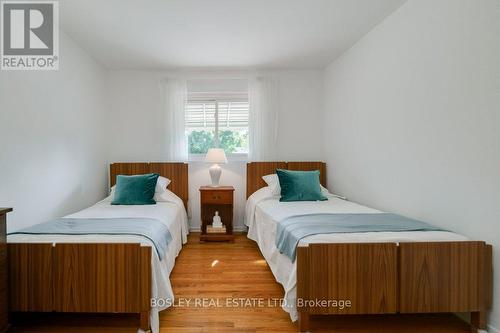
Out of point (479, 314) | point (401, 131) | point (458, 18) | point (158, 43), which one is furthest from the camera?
point (158, 43)

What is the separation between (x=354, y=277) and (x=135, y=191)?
8.21 ft

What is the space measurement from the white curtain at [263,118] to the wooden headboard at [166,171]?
3.14 feet

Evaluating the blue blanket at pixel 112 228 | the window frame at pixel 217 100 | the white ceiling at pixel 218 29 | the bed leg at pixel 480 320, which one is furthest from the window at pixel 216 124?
the bed leg at pixel 480 320

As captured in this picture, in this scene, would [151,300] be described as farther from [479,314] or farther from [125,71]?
[125,71]

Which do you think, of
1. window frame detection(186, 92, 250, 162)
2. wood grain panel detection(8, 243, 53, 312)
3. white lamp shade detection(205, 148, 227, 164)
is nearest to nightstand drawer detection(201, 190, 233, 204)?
white lamp shade detection(205, 148, 227, 164)

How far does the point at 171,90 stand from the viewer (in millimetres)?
4223

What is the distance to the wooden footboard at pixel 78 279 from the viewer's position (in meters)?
1.80

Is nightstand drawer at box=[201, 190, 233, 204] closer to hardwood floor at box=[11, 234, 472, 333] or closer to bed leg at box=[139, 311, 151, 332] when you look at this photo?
hardwood floor at box=[11, 234, 472, 333]

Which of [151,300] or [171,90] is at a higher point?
[171,90]

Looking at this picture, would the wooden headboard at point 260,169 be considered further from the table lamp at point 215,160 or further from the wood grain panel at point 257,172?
the table lamp at point 215,160

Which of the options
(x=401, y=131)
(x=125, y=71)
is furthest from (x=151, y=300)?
(x=125, y=71)

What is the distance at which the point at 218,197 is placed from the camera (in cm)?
389

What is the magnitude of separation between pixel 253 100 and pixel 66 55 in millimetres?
2235

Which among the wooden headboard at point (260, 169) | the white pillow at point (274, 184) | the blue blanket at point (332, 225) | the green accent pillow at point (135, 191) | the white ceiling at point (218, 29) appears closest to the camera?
the blue blanket at point (332, 225)
